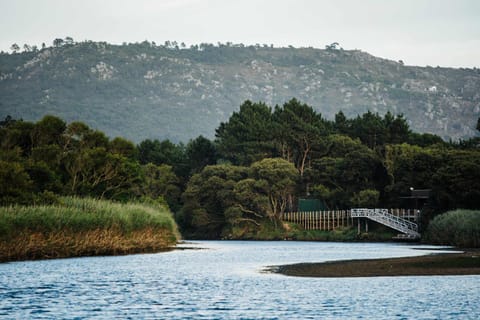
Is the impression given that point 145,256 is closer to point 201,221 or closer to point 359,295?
point 359,295

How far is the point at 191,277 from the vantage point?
42250mm

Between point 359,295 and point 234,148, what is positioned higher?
point 234,148

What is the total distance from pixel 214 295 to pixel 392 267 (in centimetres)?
1627

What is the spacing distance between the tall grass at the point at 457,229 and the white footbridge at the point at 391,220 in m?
10.1

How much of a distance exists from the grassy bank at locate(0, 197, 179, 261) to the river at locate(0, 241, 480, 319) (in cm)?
200

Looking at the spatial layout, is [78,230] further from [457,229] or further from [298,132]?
[298,132]

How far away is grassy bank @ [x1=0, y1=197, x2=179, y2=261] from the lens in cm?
4756

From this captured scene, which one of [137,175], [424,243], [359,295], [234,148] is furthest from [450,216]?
[234,148]

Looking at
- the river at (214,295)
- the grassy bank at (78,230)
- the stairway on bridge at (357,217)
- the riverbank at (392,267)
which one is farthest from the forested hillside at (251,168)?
the riverbank at (392,267)

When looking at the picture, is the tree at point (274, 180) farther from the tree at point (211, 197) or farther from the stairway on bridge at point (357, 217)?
the tree at point (211, 197)

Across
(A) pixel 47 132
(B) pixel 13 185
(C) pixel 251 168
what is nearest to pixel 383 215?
(C) pixel 251 168

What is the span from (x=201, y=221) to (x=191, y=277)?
76.9 m

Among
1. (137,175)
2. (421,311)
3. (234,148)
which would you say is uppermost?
(234,148)

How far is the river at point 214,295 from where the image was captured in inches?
1094
